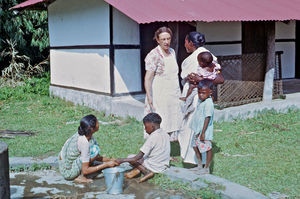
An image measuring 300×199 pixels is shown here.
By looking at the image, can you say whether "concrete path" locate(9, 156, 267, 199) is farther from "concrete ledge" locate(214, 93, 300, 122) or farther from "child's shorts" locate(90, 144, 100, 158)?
"concrete ledge" locate(214, 93, 300, 122)

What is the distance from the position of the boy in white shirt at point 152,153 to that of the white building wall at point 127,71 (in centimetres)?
455

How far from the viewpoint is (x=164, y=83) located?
5508 millimetres

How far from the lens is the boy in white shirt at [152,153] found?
4746mm

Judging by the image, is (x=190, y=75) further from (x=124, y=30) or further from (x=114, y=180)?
(x=124, y=30)

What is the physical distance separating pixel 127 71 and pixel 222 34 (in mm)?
2889

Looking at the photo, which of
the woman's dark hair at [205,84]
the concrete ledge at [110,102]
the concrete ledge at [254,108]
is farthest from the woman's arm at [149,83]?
the concrete ledge at [254,108]

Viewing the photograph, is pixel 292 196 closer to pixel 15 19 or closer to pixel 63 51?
pixel 63 51

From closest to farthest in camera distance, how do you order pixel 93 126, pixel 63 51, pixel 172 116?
pixel 93 126 → pixel 172 116 → pixel 63 51

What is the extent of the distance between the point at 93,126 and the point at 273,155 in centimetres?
270

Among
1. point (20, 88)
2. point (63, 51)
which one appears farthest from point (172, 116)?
point (20, 88)

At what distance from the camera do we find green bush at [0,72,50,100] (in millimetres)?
12113

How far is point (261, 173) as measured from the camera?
5.09m

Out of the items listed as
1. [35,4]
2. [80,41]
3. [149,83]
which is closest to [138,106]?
[80,41]

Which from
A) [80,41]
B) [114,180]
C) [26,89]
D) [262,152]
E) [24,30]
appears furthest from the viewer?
[24,30]
